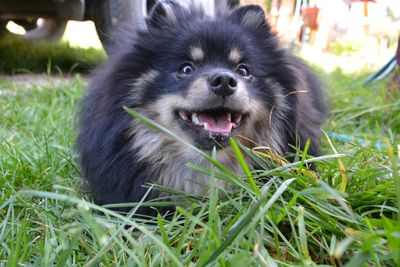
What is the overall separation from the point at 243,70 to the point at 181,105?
359 millimetres

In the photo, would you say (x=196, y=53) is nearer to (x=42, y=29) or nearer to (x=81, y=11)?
(x=81, y=11)

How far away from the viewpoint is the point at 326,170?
6.04 ft

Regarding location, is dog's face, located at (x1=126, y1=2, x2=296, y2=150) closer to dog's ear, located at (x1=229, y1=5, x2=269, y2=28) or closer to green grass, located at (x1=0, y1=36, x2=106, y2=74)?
dog's ear, located at (x1=229, y1=5, x2=269, y2=28)

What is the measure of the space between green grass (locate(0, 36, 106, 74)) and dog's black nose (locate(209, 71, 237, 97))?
3.64 m

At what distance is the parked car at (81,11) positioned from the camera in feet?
14.2

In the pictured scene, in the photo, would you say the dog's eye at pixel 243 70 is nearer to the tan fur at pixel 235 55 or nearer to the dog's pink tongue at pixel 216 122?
the tan fur at pixel 235 55

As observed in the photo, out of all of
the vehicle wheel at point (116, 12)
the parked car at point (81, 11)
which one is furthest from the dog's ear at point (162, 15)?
the vehicle wheel at point (116, 12)

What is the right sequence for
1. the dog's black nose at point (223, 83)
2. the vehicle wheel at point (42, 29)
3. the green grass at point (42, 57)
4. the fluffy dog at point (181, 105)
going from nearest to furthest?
the dog's black nose at point (223, 83) < the fluffy dog at point (181, 105) < the green grass at point (42, 57) < the vehicle wheel at point (42, 29)

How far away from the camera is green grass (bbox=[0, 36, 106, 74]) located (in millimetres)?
5700

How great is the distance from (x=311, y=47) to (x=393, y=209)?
9.75m

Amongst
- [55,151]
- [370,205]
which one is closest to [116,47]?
[55,151]

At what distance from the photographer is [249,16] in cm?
240

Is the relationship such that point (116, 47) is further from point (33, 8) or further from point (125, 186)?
point (33, 8)

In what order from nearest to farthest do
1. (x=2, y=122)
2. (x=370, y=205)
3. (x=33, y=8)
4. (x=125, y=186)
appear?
(x=370, y=205), (x=125, y=186), (x=2, y=122), (x=33, y=8)
